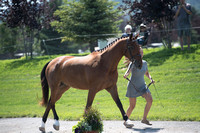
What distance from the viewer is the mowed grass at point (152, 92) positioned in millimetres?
8523

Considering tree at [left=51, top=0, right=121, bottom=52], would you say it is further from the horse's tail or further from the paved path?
the paved path

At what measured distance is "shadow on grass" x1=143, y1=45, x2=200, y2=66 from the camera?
45.9 feet

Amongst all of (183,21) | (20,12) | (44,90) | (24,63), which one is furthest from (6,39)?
(44,90)

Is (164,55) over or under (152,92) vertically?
over

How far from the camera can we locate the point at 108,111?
30.1ft

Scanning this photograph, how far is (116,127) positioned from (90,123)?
148cm

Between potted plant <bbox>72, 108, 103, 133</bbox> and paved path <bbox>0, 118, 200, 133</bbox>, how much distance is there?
0.97 meters

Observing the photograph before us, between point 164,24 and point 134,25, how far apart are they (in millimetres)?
1964

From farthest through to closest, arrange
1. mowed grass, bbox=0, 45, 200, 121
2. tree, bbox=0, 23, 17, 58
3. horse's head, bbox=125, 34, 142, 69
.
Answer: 1. tree, bbox=0, 23, 17, 58
2. mowed grass, bbox=0, 45, 200, 121
3. horse's head, bbox=125, 34, 142, 69

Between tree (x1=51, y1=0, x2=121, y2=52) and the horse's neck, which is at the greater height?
tree (x1=51, y1=0, x2=121, y2=52)

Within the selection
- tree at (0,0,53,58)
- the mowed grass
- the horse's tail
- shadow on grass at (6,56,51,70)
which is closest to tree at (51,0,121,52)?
tree at (0,0,53,58)

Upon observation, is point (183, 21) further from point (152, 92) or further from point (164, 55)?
point (152, 92)

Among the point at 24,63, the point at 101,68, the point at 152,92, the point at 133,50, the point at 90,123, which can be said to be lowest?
the point at 152,92

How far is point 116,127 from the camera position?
689 cm
